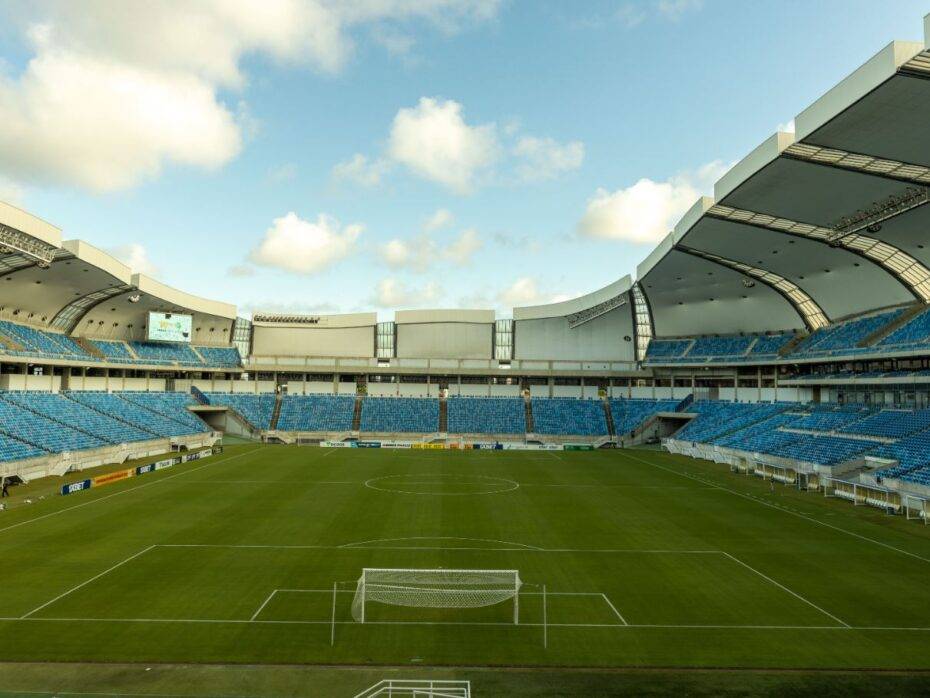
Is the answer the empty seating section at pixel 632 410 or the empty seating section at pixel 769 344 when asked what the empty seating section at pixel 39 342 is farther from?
the empty seating section at pixel 769 344

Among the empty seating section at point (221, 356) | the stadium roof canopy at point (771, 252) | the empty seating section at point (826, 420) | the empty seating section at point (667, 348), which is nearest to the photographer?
the stadium roof canopy at point (771, 252)

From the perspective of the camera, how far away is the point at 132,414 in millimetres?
63812

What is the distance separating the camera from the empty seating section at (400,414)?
80.4m

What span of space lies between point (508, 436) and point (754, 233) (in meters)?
38.2

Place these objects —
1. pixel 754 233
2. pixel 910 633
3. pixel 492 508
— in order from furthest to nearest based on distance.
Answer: pixel 754 233 < pixel 492 508 < pixel 910 633

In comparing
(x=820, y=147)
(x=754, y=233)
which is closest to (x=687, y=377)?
(x=754, y=233)

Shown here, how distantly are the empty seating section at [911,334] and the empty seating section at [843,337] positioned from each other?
5.35 ft

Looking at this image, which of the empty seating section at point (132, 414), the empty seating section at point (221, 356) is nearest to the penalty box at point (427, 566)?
the empty seating section at point (132, 414)

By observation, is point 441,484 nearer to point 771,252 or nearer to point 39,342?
point 771,252

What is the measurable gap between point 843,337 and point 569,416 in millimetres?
32881

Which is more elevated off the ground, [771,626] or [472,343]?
[472,343]

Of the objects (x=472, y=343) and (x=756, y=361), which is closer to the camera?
(x=756, y=361)

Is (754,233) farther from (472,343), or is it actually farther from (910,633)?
(472,343)

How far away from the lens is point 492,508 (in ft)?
120
